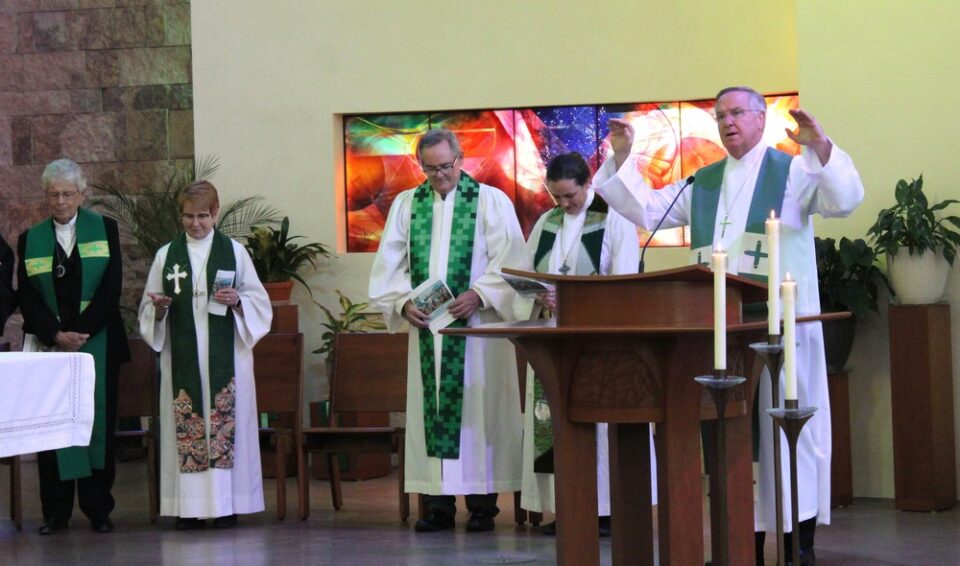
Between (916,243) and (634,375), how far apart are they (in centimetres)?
347

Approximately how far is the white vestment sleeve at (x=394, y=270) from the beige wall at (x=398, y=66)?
2.53 m

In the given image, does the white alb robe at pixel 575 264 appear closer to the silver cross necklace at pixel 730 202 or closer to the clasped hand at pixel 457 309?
the clasped hand at pixel 457 309

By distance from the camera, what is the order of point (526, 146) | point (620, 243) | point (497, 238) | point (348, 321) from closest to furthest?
point (620, 243) < point (497, 238) < point (348, 321) < point (526, 146)

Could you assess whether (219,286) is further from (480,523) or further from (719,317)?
(719,317)

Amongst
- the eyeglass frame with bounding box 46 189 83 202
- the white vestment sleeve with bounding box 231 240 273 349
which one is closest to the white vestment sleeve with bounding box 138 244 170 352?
the white vestment sleeve with bounding box 231 240 273 349

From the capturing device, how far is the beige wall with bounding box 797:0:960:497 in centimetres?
675

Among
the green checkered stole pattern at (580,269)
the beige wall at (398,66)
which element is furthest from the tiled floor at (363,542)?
the beige wall at (398,66)

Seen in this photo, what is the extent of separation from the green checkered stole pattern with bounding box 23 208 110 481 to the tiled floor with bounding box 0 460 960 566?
0.51 metres

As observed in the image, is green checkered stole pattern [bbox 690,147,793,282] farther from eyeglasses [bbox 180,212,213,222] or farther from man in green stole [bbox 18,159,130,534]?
man in green stole [bbox 18,159,130,534]

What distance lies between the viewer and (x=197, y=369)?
6.70 meters

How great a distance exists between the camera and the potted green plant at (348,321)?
8.73m

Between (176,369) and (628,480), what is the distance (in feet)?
11.4

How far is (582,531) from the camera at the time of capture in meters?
3.67

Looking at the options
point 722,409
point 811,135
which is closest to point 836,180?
point 811,135
